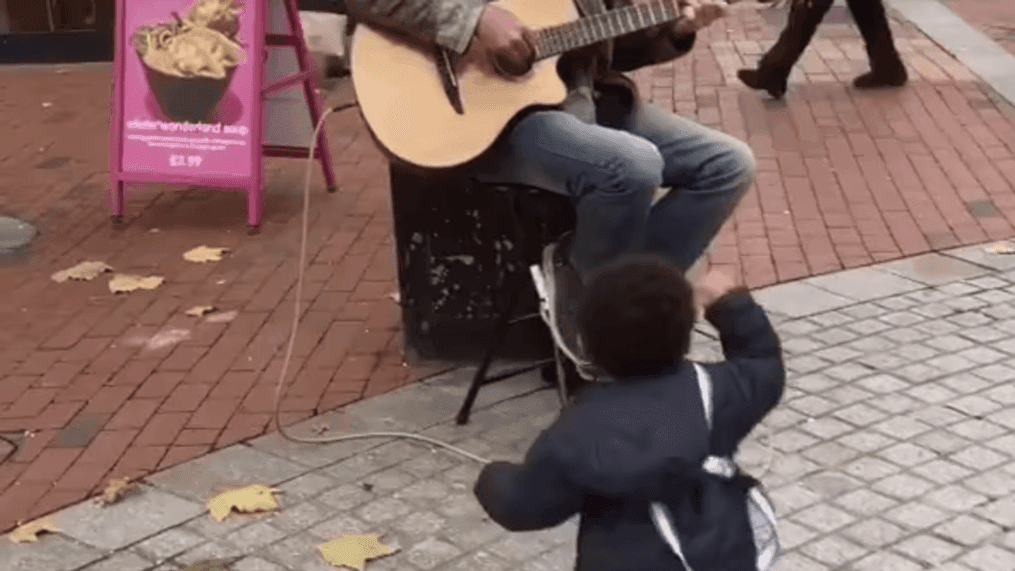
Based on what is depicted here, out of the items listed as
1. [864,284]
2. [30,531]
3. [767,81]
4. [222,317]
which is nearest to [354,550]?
[30,531]

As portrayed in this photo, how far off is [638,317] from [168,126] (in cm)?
461

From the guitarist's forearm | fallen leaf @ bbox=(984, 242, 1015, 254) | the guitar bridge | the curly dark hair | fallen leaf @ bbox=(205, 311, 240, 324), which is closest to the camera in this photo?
the curly dark hair

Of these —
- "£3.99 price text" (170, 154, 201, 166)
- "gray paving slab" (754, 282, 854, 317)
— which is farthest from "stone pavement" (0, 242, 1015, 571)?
"£3.99 price text" (170, 154, 201, 166)

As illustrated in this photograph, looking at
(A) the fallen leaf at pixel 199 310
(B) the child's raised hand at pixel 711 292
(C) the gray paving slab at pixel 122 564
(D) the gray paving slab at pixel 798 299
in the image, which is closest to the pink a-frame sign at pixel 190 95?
(A) the fallen leaf at pixel 199 310

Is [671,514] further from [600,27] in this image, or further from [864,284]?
[864,284]

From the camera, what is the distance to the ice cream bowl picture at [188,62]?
637cm

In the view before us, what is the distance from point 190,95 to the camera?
6.44 m

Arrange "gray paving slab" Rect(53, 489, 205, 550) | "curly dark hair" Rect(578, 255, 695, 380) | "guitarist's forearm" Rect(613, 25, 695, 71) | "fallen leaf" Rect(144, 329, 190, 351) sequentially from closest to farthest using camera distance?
"curly dark hair" Rect(578, 255, 695, 380) → "gray paving slab" Rect(53, 489, 205, 550) → "guitarist's forearm" Rect(613, 25, 695, 71) → "fallen leaf" Rect(144, 329, 190, 351)

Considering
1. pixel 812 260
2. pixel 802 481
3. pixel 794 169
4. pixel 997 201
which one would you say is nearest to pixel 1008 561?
pixel 802 481

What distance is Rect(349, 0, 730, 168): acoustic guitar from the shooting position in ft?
12.7

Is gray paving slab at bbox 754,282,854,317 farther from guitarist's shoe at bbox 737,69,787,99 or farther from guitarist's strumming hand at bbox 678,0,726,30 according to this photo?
guitarist's shoe at bbox 737,69,787,99

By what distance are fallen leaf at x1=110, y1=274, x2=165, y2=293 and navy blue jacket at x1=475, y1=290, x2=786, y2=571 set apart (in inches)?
137

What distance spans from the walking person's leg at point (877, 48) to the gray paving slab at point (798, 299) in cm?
343

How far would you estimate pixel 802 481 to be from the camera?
3.93 m
